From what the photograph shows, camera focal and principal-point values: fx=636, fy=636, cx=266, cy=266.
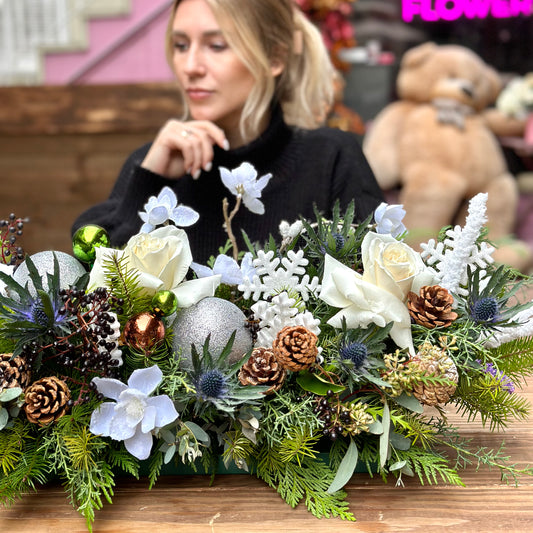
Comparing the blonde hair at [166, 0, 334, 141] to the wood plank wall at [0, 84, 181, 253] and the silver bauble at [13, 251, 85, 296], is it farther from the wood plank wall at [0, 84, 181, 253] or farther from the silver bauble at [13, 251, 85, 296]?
the wood plank wall at [0, 84, 181, 253]

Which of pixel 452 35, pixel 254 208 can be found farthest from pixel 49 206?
pixel 254 208

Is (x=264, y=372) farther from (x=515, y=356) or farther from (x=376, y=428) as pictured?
(x=515, y=356)

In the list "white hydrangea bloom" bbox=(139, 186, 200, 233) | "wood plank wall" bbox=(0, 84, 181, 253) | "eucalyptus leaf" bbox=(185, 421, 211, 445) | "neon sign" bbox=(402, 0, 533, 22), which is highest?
"neon sign" bbox=(402, 0, 533, 22)

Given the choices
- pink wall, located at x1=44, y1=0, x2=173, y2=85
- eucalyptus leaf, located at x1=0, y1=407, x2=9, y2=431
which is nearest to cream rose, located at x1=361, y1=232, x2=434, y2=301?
eucalyptus leaf, located at x1=0, y1=407, x2=9, y2=431

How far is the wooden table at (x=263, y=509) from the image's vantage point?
486mm

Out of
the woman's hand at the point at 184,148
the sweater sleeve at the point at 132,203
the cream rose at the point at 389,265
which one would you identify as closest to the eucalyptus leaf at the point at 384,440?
the cream rose at the point at 389,265

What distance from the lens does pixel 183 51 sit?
1271 mm

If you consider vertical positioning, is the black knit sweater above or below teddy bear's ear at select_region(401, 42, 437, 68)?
below

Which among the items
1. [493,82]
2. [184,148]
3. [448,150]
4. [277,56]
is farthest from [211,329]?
[493,82]

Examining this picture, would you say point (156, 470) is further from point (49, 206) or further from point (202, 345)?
point (49, 206)

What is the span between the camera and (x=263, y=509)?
0.51 metres

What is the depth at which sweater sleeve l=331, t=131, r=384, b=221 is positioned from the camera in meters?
1.36

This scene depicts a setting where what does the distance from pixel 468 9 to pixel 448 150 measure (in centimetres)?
60

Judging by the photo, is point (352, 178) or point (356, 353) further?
point (352, 178)
